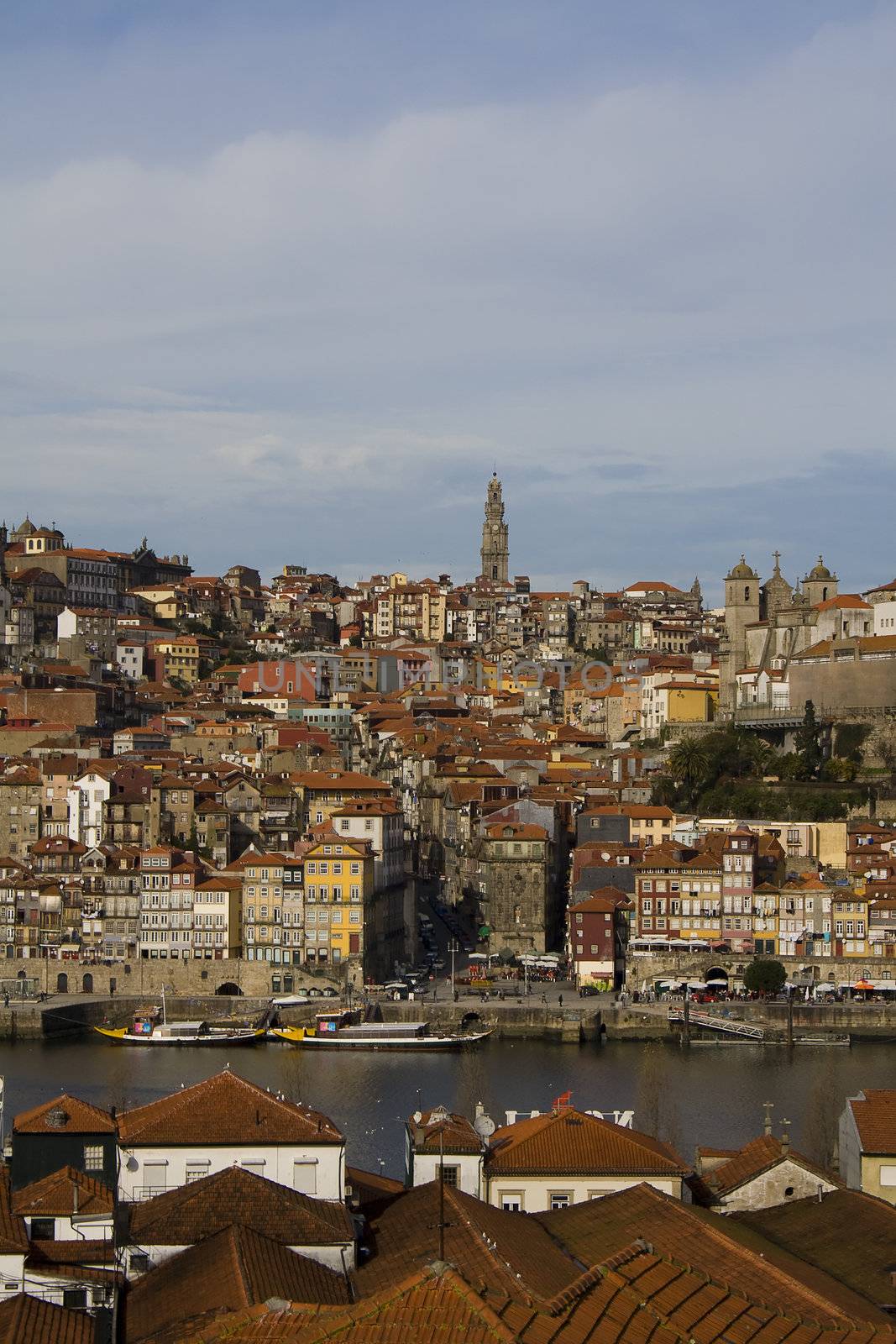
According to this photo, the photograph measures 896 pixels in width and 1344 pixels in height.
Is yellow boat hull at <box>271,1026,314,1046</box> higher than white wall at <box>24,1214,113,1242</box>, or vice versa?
white wall at <box>24,1214,113,1242</box>

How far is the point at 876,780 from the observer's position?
234 feet

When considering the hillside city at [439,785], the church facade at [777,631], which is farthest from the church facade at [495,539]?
the church facade at [777,631]

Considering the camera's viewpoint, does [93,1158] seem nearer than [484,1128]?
Yes

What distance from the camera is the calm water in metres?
37.6

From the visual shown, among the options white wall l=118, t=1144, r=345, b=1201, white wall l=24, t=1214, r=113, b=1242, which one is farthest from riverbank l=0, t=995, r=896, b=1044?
white wall l=24, t=1214, r=113, b=1242

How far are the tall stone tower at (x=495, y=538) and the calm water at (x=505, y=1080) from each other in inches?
4018

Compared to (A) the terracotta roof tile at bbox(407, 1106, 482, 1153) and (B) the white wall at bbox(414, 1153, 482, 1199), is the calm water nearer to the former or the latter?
(A) the terracotta roof tile at bbox(407, 1106, 482, 1153)

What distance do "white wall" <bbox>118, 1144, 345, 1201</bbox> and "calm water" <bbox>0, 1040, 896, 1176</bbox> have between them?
536 inches

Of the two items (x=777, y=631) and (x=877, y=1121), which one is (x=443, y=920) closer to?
(x=777, y=631)

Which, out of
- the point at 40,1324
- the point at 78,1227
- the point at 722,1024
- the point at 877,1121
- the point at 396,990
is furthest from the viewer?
the point at 396,990

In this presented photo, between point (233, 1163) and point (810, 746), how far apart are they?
55.4m

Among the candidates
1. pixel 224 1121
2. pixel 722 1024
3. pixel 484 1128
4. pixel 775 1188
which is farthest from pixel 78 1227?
pixel 722 1024

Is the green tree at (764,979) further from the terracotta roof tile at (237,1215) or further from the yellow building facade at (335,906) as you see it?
the terracotta roof tile at (237,1215)

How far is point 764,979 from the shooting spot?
55375 millimetres
